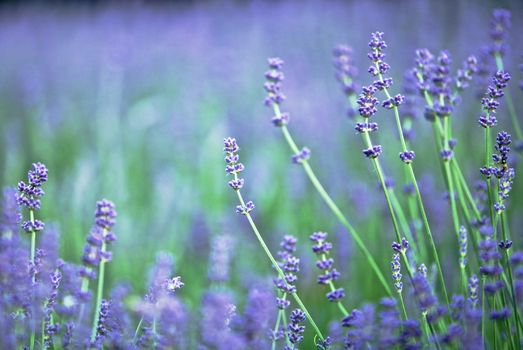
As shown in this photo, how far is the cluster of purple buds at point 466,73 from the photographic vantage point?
1494 mm

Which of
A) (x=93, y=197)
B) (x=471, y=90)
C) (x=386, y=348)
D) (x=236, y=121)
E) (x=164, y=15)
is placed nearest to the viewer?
(x=386, y=348)

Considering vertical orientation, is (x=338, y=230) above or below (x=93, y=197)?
below

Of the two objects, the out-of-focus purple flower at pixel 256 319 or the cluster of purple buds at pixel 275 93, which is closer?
the out-of-focus purple flower at pixel 256 319

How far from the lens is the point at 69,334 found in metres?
1.23

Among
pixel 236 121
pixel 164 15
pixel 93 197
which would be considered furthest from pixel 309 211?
pixel 164 15

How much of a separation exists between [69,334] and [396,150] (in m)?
2.39

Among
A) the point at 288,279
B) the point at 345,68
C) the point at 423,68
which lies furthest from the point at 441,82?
the point at 288,279

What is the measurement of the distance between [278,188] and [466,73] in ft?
5.94

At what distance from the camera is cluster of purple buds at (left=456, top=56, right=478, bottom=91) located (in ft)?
4.90

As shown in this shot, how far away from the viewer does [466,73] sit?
1513 millimetres

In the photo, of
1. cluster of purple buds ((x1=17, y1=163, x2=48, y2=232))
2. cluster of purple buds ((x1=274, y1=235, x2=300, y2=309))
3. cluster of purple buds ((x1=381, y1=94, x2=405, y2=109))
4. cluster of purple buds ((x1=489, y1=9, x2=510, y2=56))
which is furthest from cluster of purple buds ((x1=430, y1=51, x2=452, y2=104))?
cluster of purple buds ((x1=17, y1=163, x2=48, y2=232))

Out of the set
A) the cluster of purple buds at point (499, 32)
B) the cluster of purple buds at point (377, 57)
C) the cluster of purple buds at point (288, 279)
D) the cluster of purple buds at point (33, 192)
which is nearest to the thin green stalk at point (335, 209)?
the cluster of purple buds at point (288, 279)

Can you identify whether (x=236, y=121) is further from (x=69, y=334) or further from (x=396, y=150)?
(x=69, y=334)

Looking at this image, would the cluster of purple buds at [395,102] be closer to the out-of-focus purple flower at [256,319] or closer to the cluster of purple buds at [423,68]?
the cluster of purple buds at [423,68]
